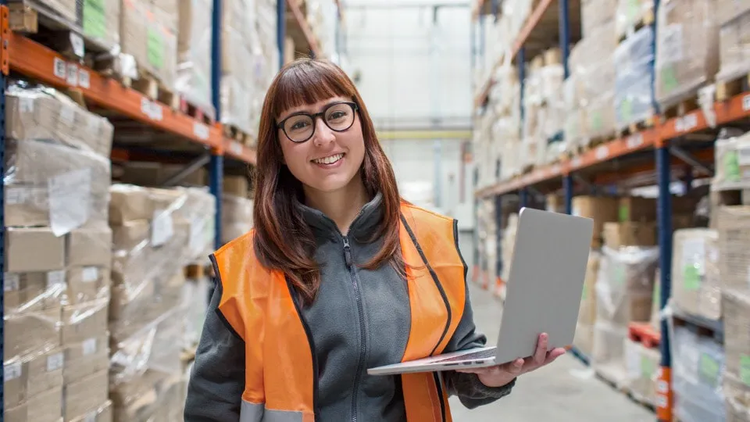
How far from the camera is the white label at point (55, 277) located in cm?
221

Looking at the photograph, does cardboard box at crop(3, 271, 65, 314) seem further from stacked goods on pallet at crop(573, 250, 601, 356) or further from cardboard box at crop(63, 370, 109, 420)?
stacked goods on pallet at crop(573, 250, 601, 356)

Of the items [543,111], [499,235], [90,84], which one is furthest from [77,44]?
[499,235]

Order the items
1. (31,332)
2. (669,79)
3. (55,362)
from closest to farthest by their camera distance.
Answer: (31,332) < (55,362) < (669,79)

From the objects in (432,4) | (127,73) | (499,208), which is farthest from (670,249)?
(432,4)

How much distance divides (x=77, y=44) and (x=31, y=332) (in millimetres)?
1110

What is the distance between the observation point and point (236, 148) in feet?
15.5

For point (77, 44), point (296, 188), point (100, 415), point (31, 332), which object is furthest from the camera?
point (100, 415)

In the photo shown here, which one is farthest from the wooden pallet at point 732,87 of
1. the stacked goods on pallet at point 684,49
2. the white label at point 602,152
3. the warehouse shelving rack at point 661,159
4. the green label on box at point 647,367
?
the green label on box at point 647,367

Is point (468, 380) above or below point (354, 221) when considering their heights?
below

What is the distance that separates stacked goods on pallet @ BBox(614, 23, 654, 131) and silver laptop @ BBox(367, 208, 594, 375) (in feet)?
10.3

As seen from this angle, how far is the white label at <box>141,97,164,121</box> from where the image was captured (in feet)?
10.0

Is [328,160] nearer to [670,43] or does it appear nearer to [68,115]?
[68,115]

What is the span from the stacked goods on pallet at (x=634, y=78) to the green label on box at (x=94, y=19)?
11.1 feet

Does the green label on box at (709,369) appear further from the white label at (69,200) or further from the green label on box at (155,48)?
the green label on box at (155,48)
